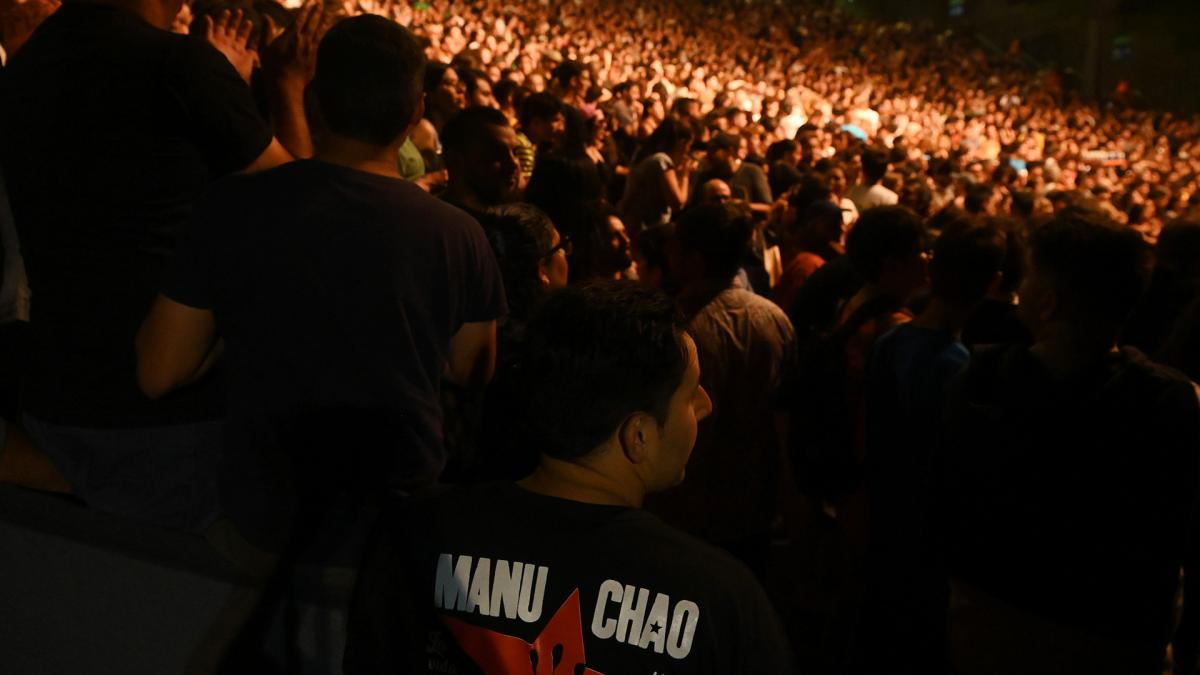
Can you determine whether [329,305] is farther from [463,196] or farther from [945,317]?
[945,317]

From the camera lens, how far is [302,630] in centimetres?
186

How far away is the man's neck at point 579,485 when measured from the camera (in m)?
1.31

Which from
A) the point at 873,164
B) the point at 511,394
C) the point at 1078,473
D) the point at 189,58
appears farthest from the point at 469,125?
the point at 873,164

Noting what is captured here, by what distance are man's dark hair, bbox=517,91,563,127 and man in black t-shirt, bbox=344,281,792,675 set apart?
425cm

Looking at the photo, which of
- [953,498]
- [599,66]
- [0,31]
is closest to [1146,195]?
[599,66]

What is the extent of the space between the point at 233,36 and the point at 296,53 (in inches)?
5.0

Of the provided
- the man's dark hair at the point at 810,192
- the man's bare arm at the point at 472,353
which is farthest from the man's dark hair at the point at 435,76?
the man's bare arm at the point at 472,353

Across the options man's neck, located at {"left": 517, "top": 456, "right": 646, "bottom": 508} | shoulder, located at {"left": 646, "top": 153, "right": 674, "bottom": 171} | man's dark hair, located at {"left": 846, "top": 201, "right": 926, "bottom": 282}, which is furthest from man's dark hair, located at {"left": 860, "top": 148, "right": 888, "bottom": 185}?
man's neck, located at {"left": 517, "top": 456, "right": 646, "bottom": 508}

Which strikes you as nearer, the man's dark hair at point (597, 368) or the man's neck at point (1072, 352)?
the man's dark hair at point (597, 368)

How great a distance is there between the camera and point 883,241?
10.3ft

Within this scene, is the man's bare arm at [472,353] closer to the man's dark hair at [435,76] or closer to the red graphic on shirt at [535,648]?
the red graphic on shirt at [535,648]

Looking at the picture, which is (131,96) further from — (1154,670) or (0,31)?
(1154,670)

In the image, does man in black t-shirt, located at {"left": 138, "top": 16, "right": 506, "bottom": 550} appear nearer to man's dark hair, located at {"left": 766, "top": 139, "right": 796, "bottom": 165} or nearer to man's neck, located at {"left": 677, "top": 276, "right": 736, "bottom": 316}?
man's neck, located at {"left": 677, "top": 276, "right": 736, "bottom": 316}

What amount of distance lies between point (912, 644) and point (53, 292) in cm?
234
